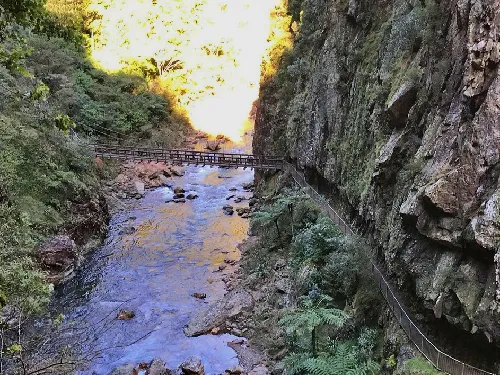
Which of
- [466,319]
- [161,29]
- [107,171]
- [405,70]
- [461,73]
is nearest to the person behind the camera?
[466,319]

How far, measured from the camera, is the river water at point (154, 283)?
45.4 ft

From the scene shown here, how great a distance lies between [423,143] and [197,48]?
35.4m

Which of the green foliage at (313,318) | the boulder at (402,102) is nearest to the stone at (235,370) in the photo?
the green foliage at (313,318)

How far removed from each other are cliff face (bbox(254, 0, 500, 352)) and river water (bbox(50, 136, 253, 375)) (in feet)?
20.2

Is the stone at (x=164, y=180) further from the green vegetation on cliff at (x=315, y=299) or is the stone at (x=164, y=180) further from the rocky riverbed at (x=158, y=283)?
the green vegetation on cliff at (x=315, y=299)

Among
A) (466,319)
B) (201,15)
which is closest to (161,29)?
(201,15)

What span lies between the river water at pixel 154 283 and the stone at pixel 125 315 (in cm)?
18

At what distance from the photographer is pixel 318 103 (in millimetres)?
18406

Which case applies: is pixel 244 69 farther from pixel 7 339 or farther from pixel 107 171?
pixel 7 339

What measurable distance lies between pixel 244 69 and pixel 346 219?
31823 mm

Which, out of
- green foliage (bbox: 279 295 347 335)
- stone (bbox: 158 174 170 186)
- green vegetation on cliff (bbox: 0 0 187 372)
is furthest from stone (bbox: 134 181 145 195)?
green foliage (bbox: 279 295 347 335)

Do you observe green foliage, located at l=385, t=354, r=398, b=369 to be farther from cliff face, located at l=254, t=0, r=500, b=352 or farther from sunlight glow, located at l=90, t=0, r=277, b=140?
sunlight glow, located at l=90, t=0, r=277, b=140

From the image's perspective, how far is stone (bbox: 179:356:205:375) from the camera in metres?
12.7

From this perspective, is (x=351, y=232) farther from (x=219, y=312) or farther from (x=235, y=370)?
(x=219, y=312)
